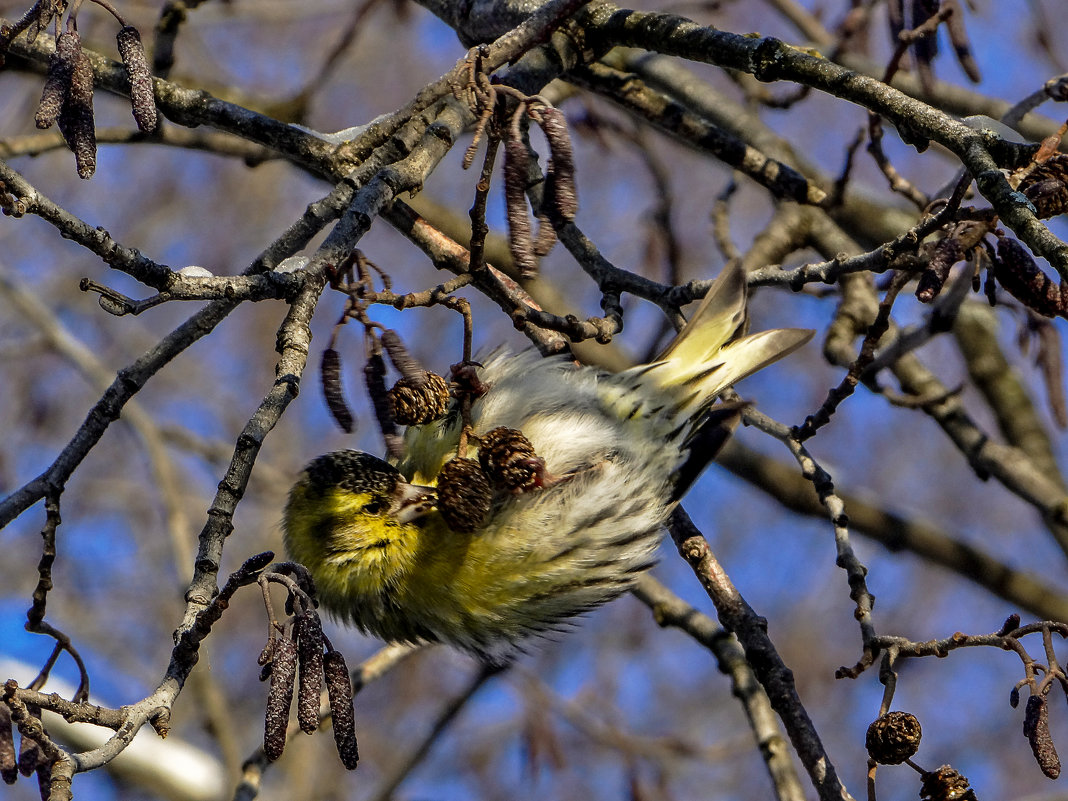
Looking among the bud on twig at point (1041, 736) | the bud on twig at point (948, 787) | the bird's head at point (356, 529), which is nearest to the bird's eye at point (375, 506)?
the bird's head at point (356, 529)

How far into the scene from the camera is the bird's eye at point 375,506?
2.46m

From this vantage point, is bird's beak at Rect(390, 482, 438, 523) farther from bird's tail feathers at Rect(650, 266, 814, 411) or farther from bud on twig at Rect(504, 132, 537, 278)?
bud on twig at Rect(504, 132, 537, 278)

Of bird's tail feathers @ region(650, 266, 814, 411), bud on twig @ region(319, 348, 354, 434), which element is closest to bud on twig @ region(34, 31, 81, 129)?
bud on twig @ region(319, 348, 354, 434)

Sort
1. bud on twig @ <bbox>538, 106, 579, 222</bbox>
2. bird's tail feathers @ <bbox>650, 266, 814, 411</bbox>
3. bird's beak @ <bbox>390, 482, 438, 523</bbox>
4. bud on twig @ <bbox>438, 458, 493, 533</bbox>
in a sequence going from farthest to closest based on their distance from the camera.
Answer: bird's tail feathers @ <bbox>650, 266, 814, 411</bbox> < bird's beak @ <bbox>390, 482, 438, 523</bbox> < bud on twig @ <bbox>438, 458, 493, 533</bbox> < bud on twig @ <bbox>538, 106, 579, 222</bbox>

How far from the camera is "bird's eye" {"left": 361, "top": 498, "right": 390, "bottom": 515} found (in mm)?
2461

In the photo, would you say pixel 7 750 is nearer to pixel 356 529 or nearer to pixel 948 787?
pixel 356 529

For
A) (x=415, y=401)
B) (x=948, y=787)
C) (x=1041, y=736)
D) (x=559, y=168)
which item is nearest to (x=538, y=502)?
(x=415, y=401)

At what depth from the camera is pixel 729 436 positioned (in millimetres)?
2596

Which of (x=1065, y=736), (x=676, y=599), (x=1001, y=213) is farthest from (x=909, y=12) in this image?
(x=1065, y=736)

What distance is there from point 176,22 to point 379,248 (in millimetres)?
7081

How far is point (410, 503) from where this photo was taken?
2418mm

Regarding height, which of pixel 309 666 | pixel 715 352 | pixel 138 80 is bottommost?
pixel 309 666

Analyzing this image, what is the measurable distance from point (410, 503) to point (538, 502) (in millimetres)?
278

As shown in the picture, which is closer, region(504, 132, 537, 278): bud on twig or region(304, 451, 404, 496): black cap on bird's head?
region(504, 132, 537, 278): bud on twig
